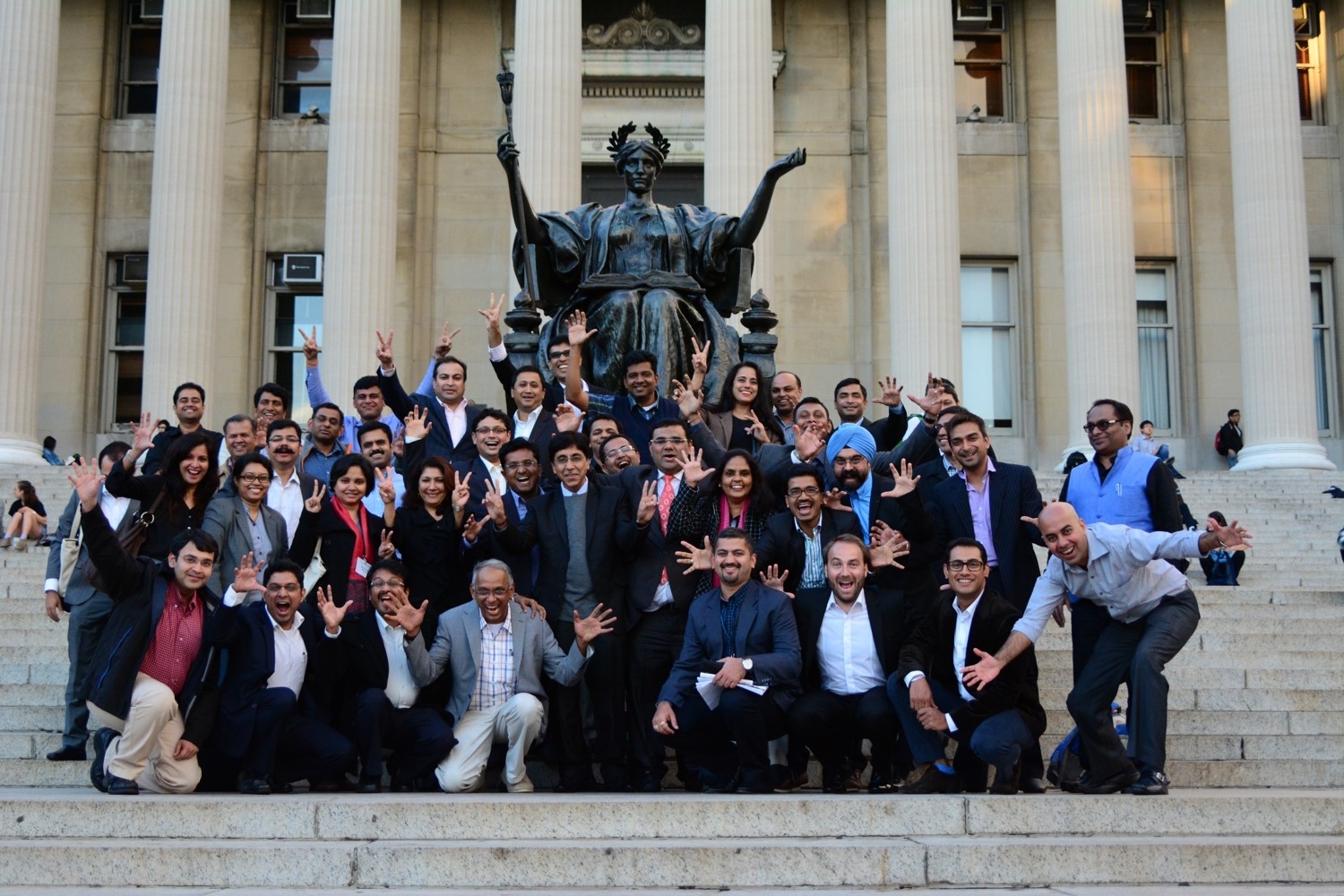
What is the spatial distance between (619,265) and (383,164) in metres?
14.2

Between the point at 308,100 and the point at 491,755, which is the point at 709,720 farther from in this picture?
the point at 308,100

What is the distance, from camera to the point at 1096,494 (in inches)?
363

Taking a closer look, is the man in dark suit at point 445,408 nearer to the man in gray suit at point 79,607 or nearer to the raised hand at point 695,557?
the man in gray suit at point 79,607

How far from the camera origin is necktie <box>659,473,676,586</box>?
953 centimetres

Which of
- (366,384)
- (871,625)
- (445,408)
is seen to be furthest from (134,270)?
(871,625)

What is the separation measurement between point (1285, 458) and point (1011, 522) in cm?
1850

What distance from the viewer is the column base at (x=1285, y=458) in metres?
26.1

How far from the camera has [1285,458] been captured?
26.2 metres

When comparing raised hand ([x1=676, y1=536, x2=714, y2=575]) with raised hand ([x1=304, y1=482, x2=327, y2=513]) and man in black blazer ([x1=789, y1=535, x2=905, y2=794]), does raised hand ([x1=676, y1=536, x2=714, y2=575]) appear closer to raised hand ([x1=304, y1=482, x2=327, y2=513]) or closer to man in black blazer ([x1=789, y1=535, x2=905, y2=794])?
man in black blazer ([x1=789, y1=535, x2=905, y2=794])

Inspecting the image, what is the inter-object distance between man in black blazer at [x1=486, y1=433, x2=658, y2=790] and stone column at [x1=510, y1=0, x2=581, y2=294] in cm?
1645

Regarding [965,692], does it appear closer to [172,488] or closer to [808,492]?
[808,492]

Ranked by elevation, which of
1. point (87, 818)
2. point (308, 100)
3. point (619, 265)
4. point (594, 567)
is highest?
point (308, 100)

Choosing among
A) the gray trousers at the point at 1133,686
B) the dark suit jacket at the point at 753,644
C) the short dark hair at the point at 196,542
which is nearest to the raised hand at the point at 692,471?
the dark suit jacket at the point at 753,644

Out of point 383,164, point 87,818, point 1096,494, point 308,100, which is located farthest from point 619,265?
point 308,100
